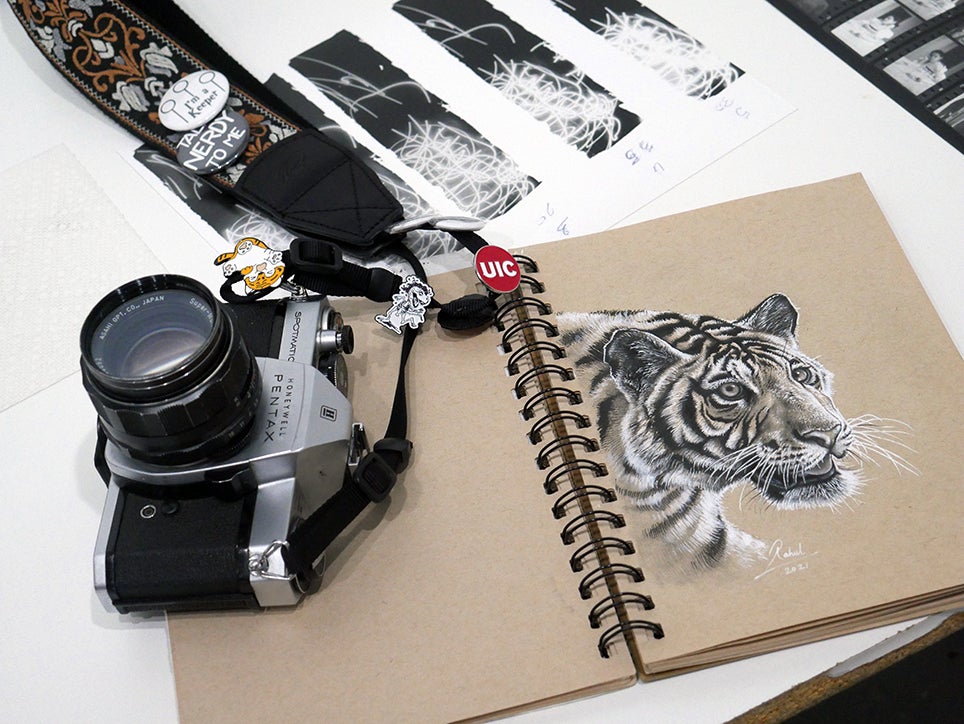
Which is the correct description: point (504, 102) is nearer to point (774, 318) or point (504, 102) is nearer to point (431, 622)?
point (774, 318)

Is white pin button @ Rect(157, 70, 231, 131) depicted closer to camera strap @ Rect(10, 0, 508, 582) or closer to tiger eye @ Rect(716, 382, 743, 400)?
camera strap @ Rect(10, 0, 508, 582)

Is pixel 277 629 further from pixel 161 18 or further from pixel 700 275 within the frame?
pixel 161 18

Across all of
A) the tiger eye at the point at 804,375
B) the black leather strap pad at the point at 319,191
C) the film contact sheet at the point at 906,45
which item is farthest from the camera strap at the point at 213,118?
the film contact sheet at the point at 906,45

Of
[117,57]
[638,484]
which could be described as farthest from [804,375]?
[117,57]

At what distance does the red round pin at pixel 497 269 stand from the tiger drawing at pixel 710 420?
43 mm


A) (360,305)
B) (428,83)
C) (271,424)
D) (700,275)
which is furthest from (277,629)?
(428,83)

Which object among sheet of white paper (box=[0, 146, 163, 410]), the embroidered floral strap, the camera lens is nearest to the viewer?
the camera lens

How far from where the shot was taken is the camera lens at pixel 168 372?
56 centimetres

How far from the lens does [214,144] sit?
33.4 inches

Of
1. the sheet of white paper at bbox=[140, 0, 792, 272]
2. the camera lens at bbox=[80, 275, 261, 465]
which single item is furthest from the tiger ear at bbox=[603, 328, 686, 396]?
the camera lens at bbox=[80, 275, 261, 465]

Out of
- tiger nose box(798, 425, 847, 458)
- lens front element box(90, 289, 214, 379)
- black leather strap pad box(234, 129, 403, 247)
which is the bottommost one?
black leather strap pad box(234, 129, 403, 247)

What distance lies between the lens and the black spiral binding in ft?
2.06

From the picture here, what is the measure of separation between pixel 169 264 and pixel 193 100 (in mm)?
156

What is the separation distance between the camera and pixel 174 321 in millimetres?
613
